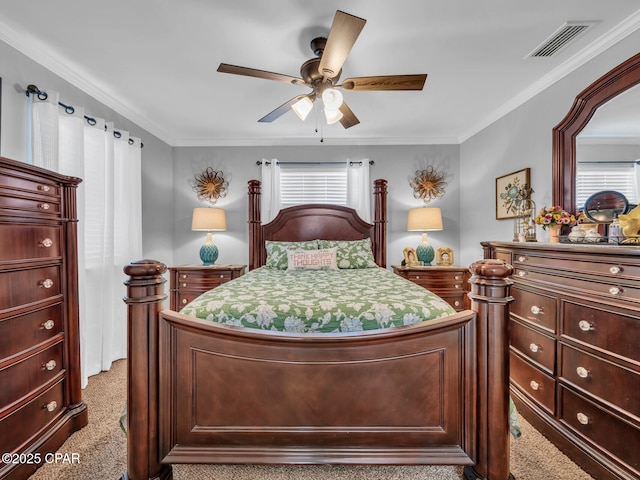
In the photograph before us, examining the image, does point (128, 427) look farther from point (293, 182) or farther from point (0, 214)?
point (293, 182)

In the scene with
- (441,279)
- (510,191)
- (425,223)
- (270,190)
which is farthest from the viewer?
(270,190)

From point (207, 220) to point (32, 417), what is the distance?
95.6 inches

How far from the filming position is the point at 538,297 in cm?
184

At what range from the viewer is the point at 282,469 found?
1443mm

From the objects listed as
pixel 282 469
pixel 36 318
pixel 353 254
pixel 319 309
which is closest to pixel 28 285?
pixel 36 318

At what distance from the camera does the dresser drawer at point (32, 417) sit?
1339 mm

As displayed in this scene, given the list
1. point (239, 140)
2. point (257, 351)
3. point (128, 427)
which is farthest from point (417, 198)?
point (128, 427)

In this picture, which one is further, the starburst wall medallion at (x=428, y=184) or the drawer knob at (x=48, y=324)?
the starburst wall medallion at (x=428, y=184)

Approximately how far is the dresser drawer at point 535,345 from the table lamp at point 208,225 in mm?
3211

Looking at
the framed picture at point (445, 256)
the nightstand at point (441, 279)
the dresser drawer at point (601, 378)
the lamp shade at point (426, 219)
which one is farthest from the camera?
the framed picture at point (445, 256)

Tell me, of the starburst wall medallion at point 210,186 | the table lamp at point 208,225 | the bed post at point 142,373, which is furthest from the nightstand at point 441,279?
the bed post at point 142,373

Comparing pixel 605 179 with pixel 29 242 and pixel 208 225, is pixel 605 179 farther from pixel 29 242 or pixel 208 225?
pixel 208 225

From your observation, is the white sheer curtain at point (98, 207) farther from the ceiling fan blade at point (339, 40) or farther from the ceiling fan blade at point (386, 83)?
the ceiling fan blade at point (386, 83)

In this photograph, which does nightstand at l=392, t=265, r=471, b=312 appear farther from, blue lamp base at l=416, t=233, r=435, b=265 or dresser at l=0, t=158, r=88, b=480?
dresser at l=0, t=158, r=88, b=480
